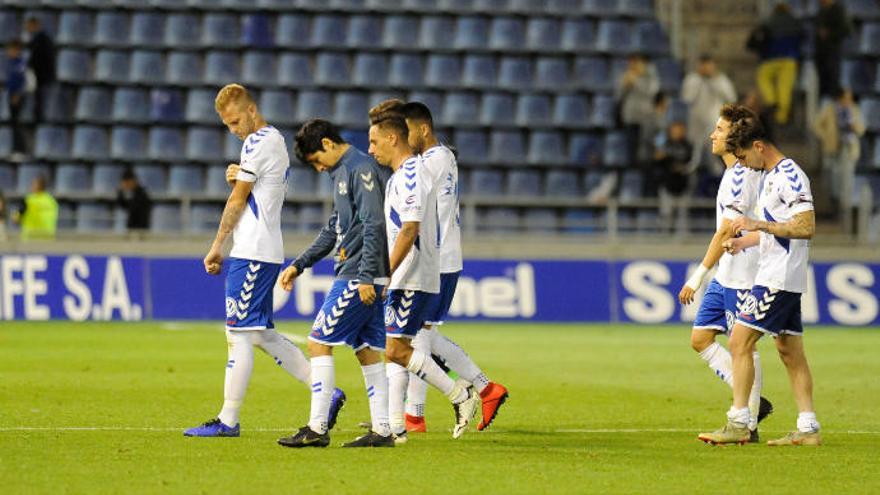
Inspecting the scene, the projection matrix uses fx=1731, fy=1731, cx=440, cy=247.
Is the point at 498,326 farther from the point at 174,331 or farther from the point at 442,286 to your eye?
the point at 442,286

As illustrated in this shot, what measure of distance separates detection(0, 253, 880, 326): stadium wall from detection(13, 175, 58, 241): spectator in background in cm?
62

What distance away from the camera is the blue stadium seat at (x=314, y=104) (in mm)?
28658

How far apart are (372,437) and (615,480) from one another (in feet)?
6.33

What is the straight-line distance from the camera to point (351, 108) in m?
28.6

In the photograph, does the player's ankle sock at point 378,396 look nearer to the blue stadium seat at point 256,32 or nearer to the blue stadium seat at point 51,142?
the blue stadium seat at point 51,142

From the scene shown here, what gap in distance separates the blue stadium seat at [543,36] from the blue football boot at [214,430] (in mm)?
19326

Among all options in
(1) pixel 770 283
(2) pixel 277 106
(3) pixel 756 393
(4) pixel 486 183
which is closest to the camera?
(1) pixel 770 283

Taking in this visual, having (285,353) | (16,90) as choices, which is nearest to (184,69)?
(16,90)

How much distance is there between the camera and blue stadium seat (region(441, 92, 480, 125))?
1128 inches

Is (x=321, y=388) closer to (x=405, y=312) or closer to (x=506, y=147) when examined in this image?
(x=405, y=312)

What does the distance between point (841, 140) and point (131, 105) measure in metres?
11.6

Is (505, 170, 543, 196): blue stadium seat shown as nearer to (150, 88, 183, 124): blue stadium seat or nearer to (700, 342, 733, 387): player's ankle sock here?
(150, 88, 183, 124): blue stadium seat

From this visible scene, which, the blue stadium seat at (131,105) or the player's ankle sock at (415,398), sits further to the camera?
the blue stadium seat at (131,105)

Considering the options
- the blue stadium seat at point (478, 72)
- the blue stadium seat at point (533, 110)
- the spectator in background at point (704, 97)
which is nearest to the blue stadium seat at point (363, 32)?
the blue stadium seat at point (478, 72)
